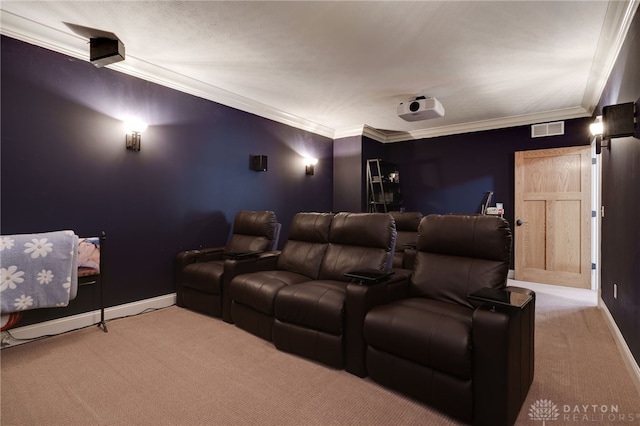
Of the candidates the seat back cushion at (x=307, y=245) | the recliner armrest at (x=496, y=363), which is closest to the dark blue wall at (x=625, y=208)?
the recliner armrest at (x=496, y=363)

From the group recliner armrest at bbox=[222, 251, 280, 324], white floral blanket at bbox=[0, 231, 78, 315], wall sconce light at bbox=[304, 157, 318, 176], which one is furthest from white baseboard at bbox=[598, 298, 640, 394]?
wall sconce light at bbox=[304, 157, 318, 176]

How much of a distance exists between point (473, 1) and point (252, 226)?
2949 mm

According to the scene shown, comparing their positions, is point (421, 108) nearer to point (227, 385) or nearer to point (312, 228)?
point (312, 228)

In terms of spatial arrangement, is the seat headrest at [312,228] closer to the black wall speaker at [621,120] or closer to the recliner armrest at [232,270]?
the recliner armrest at [232,270]

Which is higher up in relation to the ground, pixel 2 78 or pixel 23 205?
pixel 2 78

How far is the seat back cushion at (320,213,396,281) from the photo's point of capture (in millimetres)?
2668

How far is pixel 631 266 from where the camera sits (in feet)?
7.66

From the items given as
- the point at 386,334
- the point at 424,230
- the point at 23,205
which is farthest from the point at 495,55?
the point at 23,205

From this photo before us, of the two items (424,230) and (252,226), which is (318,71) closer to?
(252,226)

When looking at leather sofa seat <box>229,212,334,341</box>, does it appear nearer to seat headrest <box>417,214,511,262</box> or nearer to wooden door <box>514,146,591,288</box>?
seat headrest <box>417,214,511,262</box>

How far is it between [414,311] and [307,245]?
148cm

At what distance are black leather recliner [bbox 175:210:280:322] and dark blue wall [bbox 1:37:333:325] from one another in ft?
0.93

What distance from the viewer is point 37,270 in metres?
2.45

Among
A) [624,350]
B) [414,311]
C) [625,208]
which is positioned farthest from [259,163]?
[624,350]
